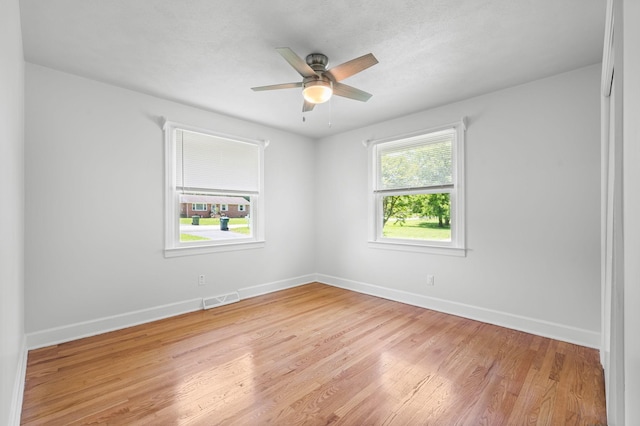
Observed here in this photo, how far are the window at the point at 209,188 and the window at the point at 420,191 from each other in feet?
Answer: 6.05

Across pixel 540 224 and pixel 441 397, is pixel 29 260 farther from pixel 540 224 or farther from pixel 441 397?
pixel 540 224

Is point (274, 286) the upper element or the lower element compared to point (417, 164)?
lower

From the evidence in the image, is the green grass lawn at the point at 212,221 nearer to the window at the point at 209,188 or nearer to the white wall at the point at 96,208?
the window at the point at 209,188

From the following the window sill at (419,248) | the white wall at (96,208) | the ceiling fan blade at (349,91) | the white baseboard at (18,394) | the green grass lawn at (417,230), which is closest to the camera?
the white baseboard at (18,394)

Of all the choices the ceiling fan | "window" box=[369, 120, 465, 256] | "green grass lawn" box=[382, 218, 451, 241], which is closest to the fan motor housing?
the ceiling fan

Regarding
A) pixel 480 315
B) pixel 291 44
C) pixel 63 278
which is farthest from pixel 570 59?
pixel 63 278

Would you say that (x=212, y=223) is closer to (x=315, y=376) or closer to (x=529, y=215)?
(x=315, y=376)

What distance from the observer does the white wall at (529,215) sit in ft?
9.32

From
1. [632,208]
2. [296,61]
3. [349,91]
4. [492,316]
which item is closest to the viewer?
[632,208]

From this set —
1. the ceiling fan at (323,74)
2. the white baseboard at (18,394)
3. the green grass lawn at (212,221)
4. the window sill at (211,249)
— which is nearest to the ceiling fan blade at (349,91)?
the ceiling fan at (323,74)

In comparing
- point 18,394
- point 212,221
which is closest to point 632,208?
point 18,394

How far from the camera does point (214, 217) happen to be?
4152 mm

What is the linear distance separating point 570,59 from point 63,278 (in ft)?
17.0

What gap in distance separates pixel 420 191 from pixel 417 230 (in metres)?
0.55
